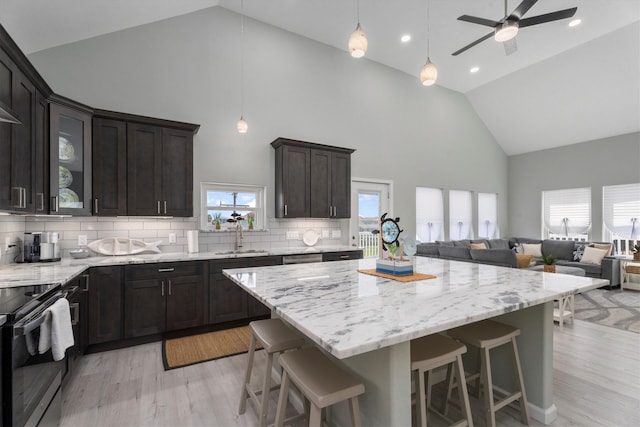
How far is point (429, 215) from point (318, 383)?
19.7 ft

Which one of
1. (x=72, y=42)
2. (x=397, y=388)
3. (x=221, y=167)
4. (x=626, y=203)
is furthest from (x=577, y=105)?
(x=72, y=42)

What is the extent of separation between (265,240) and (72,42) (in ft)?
10.9

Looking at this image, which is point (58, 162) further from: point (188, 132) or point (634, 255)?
point (634, 255)

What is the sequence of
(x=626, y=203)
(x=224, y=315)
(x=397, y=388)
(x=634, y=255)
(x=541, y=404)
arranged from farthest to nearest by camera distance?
(x=626, y=203) < (x=634, y=255) < (x=224, y=315) < (x=541, y=404) < (x=397, y=388)

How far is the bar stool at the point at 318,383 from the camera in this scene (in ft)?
4.16

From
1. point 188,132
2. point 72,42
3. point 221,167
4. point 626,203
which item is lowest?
point 626,203

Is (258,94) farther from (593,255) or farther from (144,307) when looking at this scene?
(593,255)

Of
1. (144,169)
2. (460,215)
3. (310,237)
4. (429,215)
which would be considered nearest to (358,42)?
(144,169)

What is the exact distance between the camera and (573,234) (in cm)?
711

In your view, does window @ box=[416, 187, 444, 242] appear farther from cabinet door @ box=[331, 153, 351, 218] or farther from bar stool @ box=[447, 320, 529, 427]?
bar stool @ box=[447, 320, 529, 427]

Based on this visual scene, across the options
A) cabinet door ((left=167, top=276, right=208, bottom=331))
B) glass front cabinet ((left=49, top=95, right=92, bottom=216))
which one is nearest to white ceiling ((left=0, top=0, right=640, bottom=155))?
glass front cabinet ((left=49, top=95, right=92, bottom=216))

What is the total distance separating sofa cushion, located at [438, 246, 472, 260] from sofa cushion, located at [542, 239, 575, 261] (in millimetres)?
3109

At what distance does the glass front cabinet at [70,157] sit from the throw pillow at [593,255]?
27.4 feet

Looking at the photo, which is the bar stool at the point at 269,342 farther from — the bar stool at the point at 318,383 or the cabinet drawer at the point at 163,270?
the cabinet drawer at the point at 163,270
